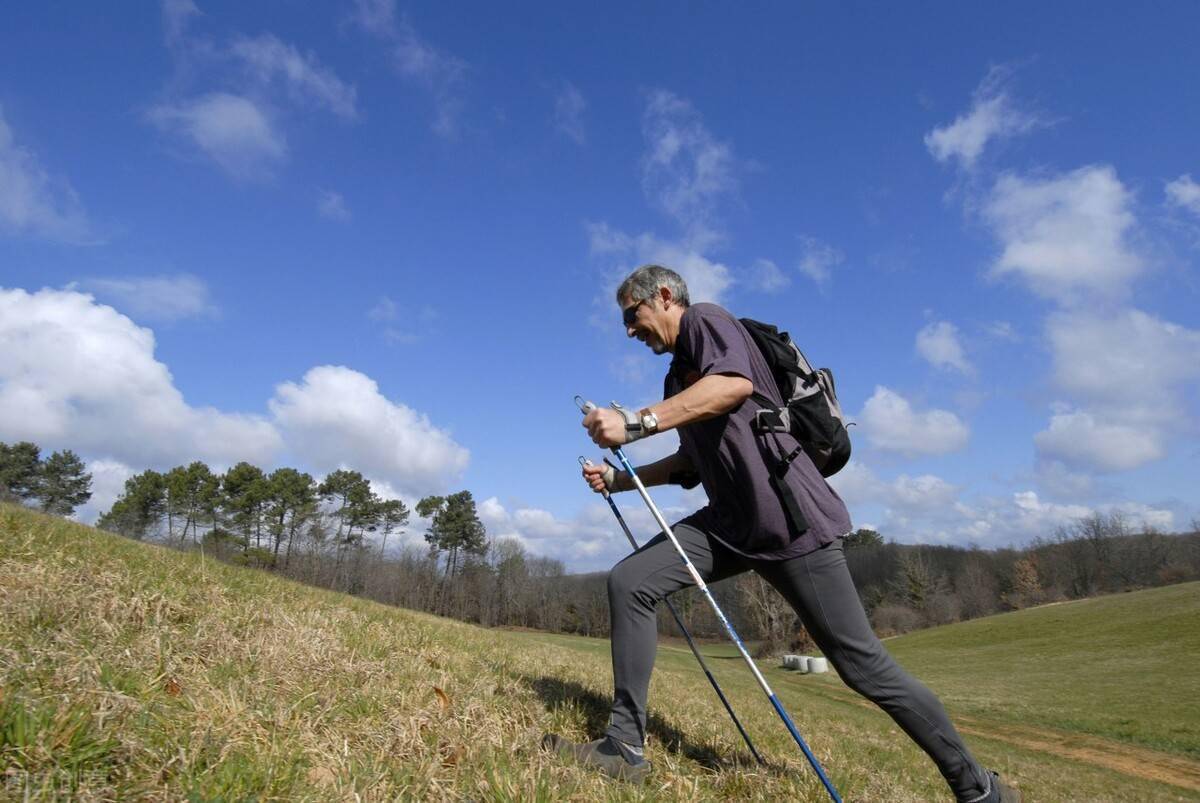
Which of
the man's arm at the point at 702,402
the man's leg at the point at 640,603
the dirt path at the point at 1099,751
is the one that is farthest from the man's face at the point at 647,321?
the dirt path at the point at 1099,751

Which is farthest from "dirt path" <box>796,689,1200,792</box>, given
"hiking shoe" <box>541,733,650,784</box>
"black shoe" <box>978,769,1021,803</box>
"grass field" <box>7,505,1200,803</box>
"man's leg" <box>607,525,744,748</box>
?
"hiking shoe" <box>541,733,650,784</box>

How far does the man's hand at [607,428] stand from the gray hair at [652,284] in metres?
0.86

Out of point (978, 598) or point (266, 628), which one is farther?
point (978, 598)

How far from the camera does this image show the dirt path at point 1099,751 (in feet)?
48.0

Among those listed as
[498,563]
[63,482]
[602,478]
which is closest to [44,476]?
[63,482]

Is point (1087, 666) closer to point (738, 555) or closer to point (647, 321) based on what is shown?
point (738, 555)

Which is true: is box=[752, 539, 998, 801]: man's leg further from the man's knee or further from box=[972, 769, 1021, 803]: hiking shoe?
the man's knee

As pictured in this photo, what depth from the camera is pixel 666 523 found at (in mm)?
3756

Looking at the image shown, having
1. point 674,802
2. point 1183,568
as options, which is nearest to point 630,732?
point 674,802

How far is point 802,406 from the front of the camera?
11.8 ft

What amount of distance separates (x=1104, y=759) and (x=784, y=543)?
19.1 meters

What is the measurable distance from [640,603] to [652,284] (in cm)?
186

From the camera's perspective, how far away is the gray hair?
3963 millimetres

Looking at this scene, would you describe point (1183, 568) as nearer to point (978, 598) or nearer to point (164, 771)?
point (978, 598)
